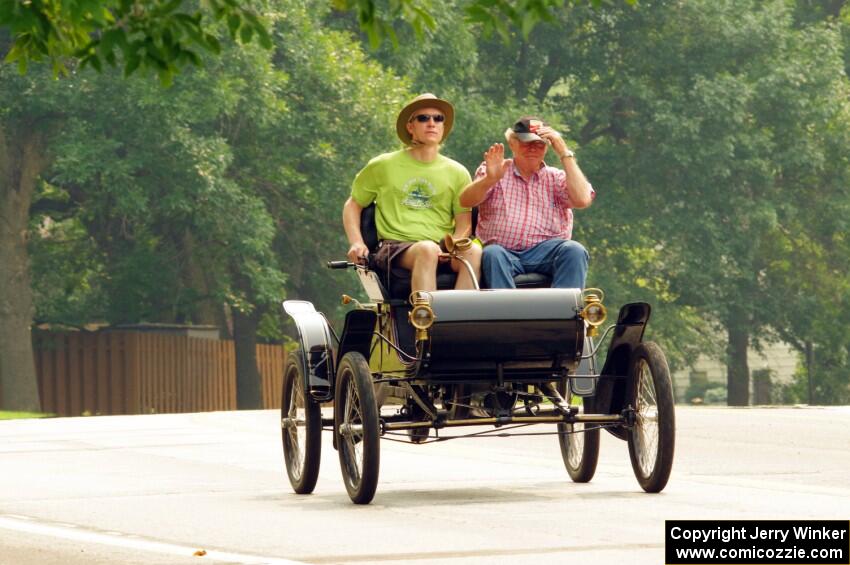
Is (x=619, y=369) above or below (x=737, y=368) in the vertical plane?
above

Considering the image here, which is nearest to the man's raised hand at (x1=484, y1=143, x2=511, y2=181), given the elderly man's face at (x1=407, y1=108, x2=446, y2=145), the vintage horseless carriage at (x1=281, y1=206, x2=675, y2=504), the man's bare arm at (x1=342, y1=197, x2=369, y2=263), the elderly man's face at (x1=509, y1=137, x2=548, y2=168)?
the elderly man's face at (x1=509, y1=137, x2=548, y2=168)

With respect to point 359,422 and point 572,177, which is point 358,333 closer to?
point 359,422

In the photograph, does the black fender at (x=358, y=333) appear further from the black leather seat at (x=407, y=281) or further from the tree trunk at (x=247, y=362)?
the tree trunk at (x=247, y=362)

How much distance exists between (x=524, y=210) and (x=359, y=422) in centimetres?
163

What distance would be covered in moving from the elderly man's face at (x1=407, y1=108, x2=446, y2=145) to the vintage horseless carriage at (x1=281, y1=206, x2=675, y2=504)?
22.1 inches

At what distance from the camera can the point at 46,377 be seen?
3788 cm

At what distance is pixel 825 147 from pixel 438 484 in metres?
36.2

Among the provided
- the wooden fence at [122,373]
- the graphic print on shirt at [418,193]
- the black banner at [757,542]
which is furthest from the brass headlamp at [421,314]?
the wooden fence at [122,373]

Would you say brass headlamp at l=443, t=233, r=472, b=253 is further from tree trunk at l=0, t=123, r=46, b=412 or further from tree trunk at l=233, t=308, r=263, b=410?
tree trunk at l=233, t=308, r=263, b=410

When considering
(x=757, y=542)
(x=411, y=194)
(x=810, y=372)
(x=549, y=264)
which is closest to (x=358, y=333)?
(x=411, y=194)

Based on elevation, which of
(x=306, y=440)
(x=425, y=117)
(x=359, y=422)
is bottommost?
(x=306, y=440)

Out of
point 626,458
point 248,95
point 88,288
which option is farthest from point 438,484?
point 88,288

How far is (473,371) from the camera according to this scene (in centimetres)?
1061

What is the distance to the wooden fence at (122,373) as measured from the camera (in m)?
37.2
